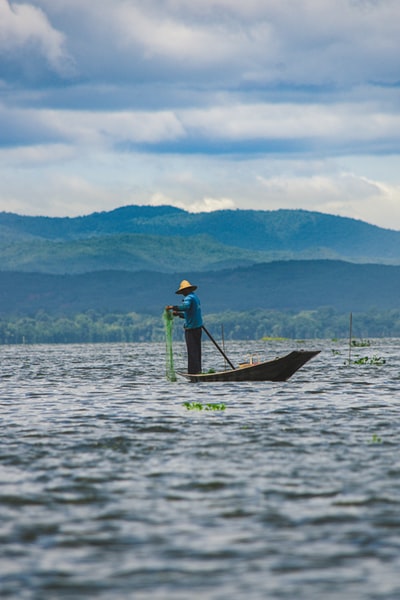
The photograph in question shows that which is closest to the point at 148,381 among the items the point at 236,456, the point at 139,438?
the point at 139,438

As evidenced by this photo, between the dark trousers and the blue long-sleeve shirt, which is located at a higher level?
the blue long-sleeve shirt

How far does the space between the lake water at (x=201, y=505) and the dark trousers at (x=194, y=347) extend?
1156 centimetres

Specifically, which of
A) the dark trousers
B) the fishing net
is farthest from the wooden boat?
the fishing net

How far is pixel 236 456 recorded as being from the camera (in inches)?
782

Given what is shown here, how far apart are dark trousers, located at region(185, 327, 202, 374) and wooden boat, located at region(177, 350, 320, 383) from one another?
0.59 metres

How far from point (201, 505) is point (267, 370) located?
86.5 ft

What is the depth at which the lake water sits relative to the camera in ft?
36.9

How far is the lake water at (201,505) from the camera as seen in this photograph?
36.9 ft

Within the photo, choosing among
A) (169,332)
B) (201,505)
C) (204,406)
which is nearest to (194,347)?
(169,332)

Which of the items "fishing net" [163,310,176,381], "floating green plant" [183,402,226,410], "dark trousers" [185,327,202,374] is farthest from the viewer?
"fishing net" [163,310,176,381]

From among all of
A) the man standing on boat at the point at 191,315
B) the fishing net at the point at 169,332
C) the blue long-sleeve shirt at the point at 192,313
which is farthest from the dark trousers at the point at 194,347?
the fishing net at the point at 169,332

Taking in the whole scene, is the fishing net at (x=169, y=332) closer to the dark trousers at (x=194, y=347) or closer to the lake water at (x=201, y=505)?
the dark trousers at (x=194, y=347)

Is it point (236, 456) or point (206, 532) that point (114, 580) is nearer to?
point (206, 532)

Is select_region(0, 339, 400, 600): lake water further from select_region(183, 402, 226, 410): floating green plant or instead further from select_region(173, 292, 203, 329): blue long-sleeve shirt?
select_region(173, 292, 203, 329): blue long-sleeve shirt
